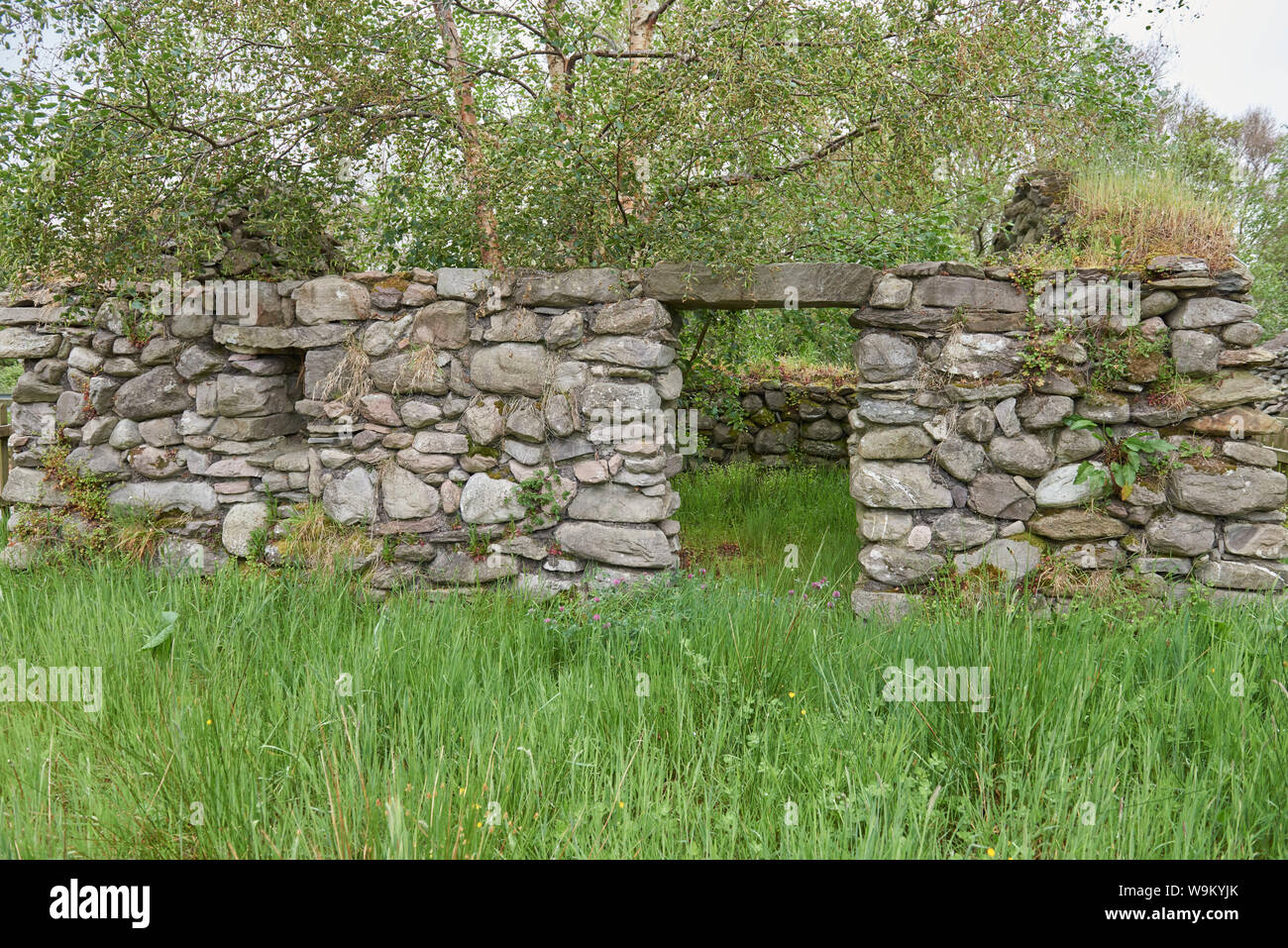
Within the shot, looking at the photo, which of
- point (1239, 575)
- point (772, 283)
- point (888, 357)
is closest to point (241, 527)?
point (772, 283)

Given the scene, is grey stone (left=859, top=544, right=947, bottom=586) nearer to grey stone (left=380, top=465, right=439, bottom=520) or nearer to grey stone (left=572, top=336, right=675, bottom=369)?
grey stone (left=572, top=336, right=675, bottom=369)

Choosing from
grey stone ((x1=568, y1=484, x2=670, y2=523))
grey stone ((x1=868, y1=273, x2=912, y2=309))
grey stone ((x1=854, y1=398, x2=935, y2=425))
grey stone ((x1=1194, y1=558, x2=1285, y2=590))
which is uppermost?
grey stone ((x1=868, y1=273, x2=912, y2=309))

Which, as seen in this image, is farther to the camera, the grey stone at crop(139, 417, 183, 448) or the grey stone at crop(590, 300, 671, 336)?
the grey stone at crop(139, 417, 183, 448)

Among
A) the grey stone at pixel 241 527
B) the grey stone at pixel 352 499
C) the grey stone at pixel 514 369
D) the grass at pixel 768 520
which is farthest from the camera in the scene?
the grass at pixel 768 520

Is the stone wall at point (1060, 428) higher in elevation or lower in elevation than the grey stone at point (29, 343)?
lower

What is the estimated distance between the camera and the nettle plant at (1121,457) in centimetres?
394

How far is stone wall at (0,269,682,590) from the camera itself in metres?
4.32

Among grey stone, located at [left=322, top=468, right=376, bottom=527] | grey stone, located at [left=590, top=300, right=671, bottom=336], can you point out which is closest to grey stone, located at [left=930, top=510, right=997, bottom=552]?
grey stone, located at [left=590, top=300, right=671, bottom=336]

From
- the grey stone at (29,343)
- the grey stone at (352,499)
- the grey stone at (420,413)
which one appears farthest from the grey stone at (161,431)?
the grey stone at (420,413)

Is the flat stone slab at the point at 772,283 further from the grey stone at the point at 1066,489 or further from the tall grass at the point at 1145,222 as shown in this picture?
the grey stone at the point at 1066,489

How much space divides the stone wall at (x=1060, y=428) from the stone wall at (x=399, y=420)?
131 cm

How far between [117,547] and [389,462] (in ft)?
5.83

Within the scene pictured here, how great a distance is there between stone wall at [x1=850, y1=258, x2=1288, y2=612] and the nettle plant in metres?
0.02

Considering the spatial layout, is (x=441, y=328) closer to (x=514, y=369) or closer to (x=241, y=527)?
(x=514, y=369)
